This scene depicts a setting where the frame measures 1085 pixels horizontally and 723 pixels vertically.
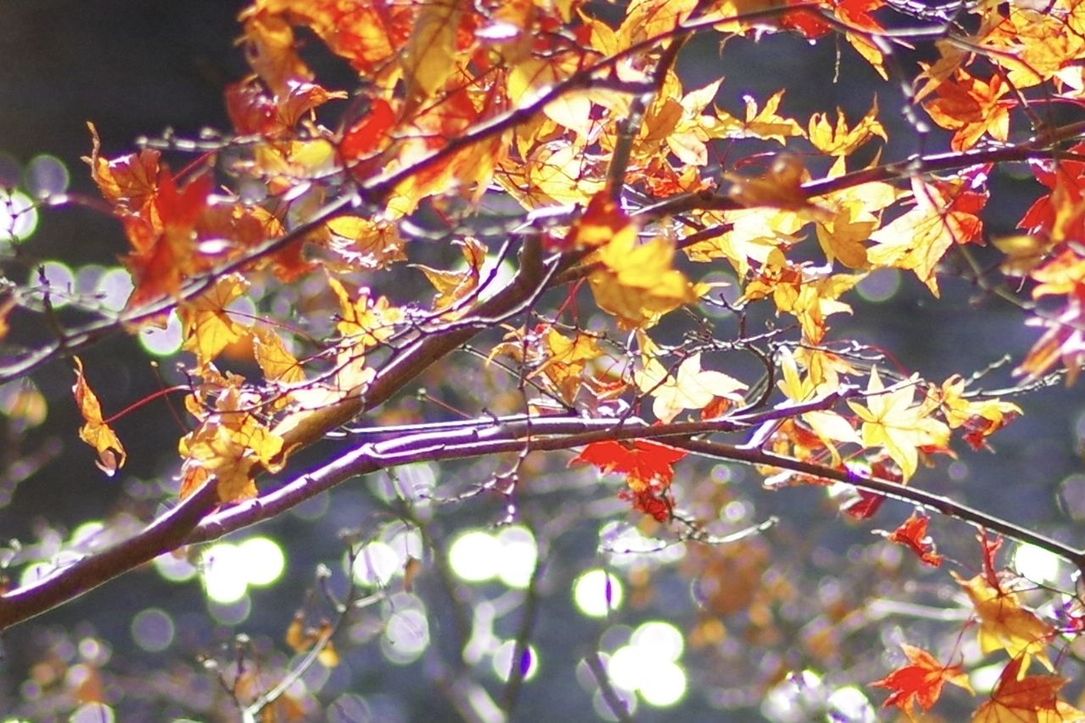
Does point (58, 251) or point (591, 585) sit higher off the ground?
point (58, 251)

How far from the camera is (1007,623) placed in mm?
875

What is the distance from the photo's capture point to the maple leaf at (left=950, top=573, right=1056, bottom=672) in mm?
868

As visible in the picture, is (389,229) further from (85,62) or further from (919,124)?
(85,62)

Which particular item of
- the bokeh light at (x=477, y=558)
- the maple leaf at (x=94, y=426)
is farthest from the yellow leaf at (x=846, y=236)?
the bokeh light at (x=477, y=558)

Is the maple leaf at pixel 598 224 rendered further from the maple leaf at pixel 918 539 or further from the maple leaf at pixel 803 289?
the maple leaf at pixel 918 539

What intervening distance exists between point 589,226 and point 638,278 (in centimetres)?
3

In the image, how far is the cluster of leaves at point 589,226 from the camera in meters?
0.59

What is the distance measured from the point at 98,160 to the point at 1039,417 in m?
3.28

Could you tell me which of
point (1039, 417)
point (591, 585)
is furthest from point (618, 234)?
point (1039, 417)

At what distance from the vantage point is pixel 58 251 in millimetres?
2941

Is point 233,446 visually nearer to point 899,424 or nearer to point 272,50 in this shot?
point 272,50

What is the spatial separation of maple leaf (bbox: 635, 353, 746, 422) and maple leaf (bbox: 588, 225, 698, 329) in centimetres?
28

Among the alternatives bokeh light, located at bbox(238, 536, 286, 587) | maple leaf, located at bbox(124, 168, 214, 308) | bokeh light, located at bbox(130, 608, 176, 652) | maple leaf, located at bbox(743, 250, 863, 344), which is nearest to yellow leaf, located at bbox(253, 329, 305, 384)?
maple leaf, located at bbox(124, 168, 214, 308)

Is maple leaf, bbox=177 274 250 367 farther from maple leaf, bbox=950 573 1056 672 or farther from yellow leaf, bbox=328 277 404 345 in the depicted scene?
maple leaf, bbox=950 573 1056 672
